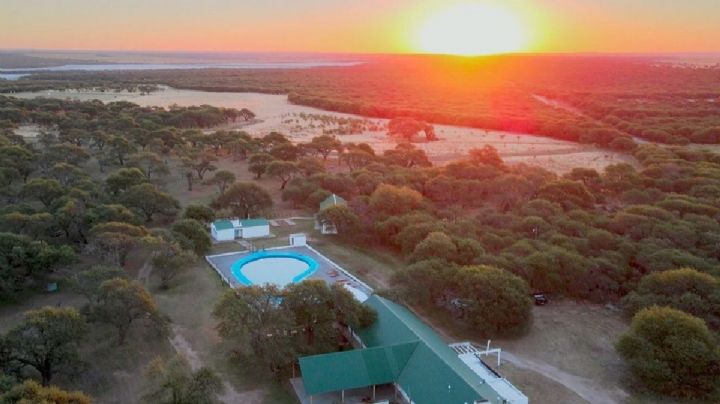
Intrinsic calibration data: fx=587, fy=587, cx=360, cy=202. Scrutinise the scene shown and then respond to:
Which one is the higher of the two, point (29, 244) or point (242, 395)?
point (29, 244)

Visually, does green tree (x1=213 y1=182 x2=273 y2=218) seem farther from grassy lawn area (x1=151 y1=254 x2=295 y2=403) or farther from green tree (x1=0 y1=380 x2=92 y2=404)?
green tree (x1=0 y1=380 x2=92 y2=404)

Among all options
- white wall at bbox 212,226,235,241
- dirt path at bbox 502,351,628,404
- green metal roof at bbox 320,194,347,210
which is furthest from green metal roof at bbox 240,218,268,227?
dirt path at bbox 502,351,628,404

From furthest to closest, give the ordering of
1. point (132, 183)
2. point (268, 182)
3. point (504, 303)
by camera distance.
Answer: point (268, 182) → point (132, 183) → point (504, 303)

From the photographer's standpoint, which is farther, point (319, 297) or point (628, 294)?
point (628, 294)

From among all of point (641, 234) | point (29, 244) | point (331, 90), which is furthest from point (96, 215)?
point (331, 90)

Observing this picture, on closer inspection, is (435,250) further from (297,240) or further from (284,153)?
(284,153)

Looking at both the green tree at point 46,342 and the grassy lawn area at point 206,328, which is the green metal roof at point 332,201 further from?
the green tree at point 46,342

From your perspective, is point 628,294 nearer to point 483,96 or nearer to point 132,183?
point 132,183

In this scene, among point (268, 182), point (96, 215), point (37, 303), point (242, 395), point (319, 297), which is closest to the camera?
point (242, 395)

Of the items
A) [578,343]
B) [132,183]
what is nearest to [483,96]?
[132,183]
